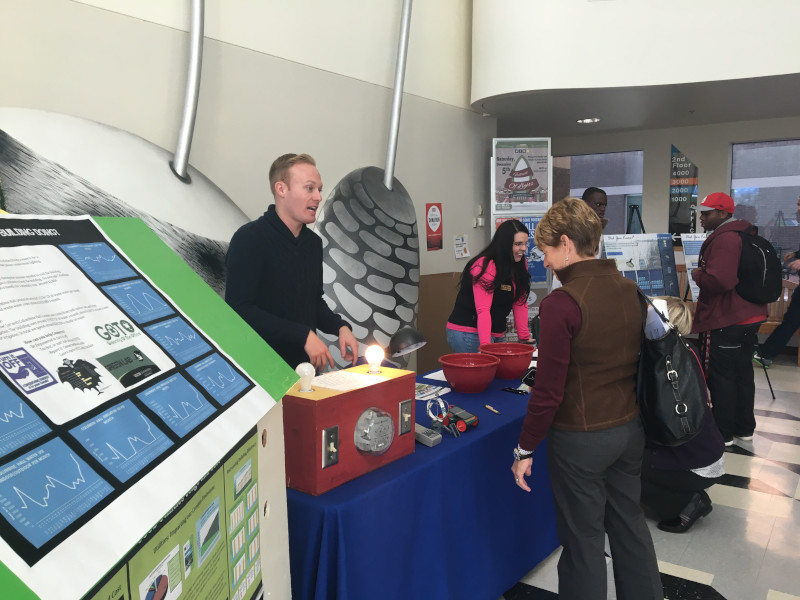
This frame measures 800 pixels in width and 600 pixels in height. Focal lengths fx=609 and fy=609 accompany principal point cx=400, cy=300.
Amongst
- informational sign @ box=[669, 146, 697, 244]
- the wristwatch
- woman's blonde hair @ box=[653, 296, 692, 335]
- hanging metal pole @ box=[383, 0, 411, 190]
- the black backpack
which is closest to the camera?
the wristwatch

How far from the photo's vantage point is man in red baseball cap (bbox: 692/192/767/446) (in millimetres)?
3697

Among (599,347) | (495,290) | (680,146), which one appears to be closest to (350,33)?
(495,290)

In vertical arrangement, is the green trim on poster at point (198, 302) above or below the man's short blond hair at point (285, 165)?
below

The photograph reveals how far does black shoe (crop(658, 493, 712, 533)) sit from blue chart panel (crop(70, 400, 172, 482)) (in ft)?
8.98

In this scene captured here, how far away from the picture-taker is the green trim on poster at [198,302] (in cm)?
97

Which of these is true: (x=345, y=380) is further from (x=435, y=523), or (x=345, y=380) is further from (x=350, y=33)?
(x=350, y=33)

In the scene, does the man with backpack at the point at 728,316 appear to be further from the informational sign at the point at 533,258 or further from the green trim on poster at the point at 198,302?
the green trim on poster at the point at 198,302

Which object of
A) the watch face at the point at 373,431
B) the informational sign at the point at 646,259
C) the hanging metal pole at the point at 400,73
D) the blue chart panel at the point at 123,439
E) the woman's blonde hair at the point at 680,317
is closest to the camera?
the blue chart panel at the point at 123,439

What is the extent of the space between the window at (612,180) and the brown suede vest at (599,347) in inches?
253

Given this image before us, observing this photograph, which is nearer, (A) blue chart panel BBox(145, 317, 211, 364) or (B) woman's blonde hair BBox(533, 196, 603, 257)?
(A) blue chart panel BBox(145, 317, 211, 364)

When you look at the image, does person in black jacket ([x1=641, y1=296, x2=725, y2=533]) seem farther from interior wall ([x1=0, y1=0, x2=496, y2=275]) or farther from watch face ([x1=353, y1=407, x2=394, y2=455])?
Result: interior wall ([x1=0, y1=0, x2=496, y2=275])

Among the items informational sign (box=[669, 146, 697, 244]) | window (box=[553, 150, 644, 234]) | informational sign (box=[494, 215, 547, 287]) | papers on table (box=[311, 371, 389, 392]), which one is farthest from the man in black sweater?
window (box=[553, 150, 644, 234])

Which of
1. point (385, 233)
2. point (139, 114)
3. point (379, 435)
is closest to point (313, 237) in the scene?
point (379, 435)

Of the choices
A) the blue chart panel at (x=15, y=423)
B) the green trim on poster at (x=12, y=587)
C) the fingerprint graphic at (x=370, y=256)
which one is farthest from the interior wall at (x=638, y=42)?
the green trim on poster at (x=12, y=587)
